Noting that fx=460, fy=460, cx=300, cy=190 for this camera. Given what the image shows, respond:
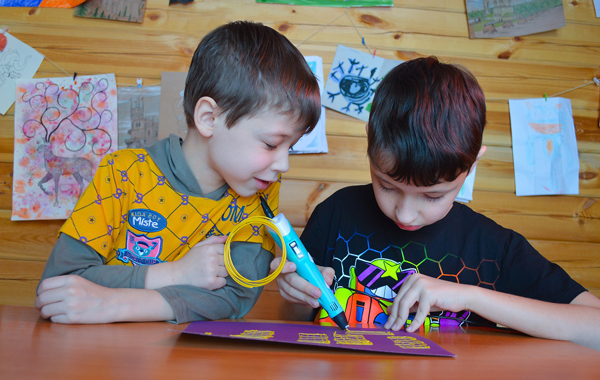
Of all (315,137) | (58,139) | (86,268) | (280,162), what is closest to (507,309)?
(280,162)

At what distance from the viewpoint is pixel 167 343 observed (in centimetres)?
49

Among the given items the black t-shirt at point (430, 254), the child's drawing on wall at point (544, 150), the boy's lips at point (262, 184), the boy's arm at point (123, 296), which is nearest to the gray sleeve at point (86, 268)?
the boy's arm at point (123, 296)

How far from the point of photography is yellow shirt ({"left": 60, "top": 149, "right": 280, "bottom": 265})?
2.62 feet

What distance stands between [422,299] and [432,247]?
248mm

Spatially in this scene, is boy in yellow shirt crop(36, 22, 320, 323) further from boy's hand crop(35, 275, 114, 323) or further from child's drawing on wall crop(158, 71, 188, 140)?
child's drawing on wall crop(158, 71, 188, 140)

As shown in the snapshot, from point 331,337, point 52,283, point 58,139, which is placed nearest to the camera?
point 331,337

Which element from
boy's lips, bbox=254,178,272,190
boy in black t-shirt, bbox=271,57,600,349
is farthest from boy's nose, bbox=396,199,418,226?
boy's lips, bbox=254,178,272,190

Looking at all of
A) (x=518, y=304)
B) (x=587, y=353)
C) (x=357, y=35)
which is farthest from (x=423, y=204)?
(x=357, y=35)

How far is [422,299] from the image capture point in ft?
2.30

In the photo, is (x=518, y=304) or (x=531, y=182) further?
(x=531, y=182)

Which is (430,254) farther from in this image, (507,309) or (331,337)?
(331,337)

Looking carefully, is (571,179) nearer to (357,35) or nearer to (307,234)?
(357,35)

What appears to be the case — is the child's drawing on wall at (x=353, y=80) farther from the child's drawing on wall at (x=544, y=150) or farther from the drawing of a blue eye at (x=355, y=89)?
the child's drawing on wall at (x=544, y=150)

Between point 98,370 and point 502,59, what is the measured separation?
4.77 ft
